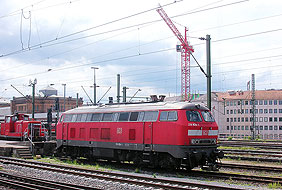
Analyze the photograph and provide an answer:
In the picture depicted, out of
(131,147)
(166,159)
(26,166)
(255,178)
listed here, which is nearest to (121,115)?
(131,147)

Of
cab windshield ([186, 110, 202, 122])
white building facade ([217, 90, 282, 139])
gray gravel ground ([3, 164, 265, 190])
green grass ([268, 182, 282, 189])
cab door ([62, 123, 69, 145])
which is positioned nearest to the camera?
green grass ([268, 182, 282, 189])

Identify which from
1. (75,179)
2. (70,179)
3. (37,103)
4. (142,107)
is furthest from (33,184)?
(37,103)

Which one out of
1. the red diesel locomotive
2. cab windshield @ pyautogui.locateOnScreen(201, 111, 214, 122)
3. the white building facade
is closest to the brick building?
the white building facade

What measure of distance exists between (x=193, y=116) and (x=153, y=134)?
2.14 metres

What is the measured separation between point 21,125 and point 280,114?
2790 inches

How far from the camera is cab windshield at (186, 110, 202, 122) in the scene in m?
16.0

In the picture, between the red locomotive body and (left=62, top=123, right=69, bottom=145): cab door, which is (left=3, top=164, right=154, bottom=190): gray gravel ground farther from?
the red locomotive body

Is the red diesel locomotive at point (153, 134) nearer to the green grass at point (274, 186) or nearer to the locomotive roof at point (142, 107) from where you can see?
the locomotive roof at point (142, 107)

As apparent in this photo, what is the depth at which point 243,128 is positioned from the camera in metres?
88.1

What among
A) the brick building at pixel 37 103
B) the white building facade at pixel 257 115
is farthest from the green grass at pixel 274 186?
the brick building at pixel 37 103

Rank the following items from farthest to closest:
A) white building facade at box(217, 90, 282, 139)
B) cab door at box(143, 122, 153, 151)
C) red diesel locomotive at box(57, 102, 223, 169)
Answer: white building facade at box(217, 90, 282, 139), cab door at box(143, 122, 153, 151), red diesel locomotive at box(57, 102, 223, 169)

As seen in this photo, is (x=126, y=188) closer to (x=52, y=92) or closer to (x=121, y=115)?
(x=121, y=115)

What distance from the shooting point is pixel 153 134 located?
16672 millimetres

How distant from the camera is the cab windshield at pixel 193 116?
16.0m
